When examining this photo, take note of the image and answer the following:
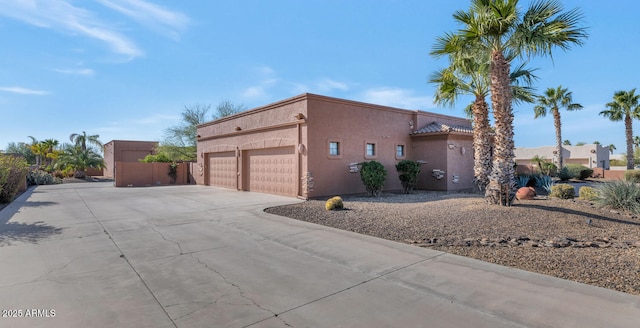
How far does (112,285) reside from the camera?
4.78 meters

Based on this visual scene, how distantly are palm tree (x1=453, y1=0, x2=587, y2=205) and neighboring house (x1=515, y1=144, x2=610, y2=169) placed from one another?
38482 millimetres

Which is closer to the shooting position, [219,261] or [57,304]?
[57,304]

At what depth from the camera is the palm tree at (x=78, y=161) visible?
37.2 metres

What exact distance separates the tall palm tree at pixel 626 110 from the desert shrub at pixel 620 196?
26671 millimetres

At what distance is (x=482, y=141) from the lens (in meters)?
15.5

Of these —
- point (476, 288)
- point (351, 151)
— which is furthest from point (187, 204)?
point (476, 288)

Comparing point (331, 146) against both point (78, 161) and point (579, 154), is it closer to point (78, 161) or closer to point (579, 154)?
point (78, 161)

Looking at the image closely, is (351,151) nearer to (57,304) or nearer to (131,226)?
(131,226)

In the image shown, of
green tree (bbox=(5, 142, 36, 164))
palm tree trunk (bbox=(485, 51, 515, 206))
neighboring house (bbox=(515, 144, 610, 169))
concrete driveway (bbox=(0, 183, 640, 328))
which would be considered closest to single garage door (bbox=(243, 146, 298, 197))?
concrete driveway (bbox=(0, 183, 640, 328))

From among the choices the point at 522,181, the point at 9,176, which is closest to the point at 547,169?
the point at 522,181

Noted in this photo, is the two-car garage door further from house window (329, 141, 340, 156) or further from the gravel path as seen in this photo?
the gravel path

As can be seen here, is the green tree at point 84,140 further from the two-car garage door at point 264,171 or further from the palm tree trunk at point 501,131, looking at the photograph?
the palm tree trunk at point 501,131

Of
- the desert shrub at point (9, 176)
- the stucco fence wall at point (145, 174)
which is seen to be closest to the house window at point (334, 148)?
the desert shrub at point (9, 176)

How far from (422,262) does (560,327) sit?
2364 millimetres
